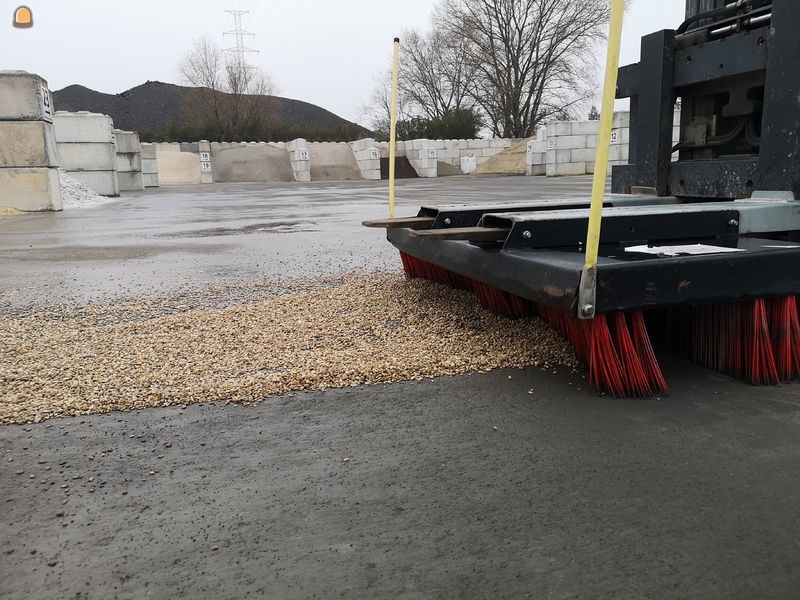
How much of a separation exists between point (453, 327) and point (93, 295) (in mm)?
2559

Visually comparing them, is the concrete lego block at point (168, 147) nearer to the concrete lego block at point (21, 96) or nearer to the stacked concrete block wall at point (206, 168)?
the stacked concrete block wall at point (206, 168)

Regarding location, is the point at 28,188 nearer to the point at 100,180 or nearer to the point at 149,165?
the point at 100,180

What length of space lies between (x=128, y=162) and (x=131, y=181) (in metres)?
0.69

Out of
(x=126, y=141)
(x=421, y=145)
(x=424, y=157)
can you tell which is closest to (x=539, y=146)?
(x=424, y=157)

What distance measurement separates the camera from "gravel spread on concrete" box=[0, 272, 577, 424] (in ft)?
8.02

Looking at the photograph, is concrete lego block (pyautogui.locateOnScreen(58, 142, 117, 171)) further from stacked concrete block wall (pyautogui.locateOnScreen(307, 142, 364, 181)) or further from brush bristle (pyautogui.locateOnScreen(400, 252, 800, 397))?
brush bristle (pyautogui.locateOnScreen(400, 252, 800, 397))

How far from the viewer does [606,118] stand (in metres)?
2.01

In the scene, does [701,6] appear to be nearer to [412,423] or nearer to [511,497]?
[412,423]

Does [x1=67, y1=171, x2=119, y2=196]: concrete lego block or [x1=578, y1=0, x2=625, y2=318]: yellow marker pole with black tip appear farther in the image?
[x1=67, y1=171, x2=119, y2=196]: concrete lego block

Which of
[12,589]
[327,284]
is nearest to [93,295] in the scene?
[327,284]

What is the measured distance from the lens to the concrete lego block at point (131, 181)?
81.5 feet

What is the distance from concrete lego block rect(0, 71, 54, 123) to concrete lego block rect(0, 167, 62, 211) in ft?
3.18

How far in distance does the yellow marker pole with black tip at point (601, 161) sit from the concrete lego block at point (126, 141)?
79.7ft

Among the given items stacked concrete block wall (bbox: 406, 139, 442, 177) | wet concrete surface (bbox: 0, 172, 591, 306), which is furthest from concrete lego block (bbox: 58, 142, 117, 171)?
stacked concrete block wall (bbox: 406, 139, 442, 177)
